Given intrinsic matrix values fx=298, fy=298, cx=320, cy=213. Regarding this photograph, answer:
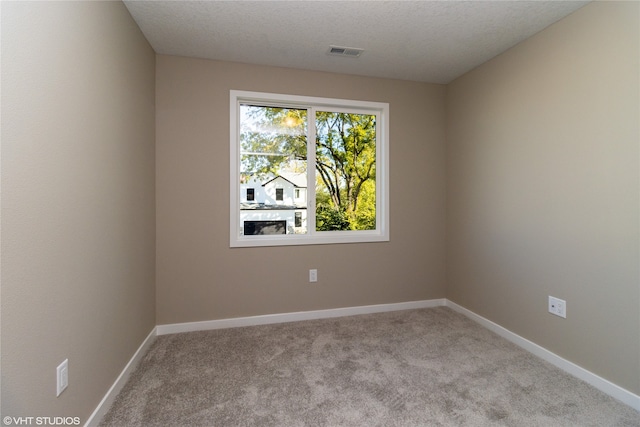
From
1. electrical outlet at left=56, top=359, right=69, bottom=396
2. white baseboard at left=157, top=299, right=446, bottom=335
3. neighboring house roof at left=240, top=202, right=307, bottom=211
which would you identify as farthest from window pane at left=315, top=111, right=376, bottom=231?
electrical outlet at left=56, top=359, right=69, bottom=396

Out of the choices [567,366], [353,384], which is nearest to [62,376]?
[353,384]

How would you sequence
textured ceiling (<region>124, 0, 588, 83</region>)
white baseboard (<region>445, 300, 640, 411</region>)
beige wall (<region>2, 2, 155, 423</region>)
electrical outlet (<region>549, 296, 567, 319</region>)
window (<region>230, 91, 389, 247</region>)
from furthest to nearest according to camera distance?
1. window (<region>230, 91, 389, 247</region>)
2. electrical outlet (<region>549, 296, 567, 319</region>)
3. textured ceiling (<region>124, 0, 588, 83</region>)
4. white baseboard (<region>445, 300, 640, 411</region>)
5. beige wall (<region>2, 2, 155, 423</region>)

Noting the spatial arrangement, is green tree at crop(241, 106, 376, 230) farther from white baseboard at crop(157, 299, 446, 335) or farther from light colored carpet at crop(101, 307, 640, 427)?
light colored carpet at crop(101, 307, 640, 427)

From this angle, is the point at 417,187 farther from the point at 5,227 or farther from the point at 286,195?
the point at 5,227

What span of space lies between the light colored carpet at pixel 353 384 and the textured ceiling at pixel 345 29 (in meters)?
2.47

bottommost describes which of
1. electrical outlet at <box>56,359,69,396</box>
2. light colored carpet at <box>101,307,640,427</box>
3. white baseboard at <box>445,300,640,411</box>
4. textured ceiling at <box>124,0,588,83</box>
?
light colored carpet at <box>101,307,640,427</box>

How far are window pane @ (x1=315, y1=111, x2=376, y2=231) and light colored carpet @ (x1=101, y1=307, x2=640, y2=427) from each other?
3.72 ft

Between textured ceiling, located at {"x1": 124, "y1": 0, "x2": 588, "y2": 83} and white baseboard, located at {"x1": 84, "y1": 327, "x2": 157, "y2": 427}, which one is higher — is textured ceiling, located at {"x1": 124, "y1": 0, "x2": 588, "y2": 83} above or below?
above

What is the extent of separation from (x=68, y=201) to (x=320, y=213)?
2.11 metres

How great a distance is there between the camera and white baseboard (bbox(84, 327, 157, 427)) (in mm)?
1562

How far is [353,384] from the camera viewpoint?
1911mm

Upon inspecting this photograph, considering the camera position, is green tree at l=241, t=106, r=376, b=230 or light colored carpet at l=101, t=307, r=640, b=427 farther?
green tree at l=241, t=106, r=376, b=230

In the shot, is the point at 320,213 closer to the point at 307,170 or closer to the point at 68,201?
the point at 307,170

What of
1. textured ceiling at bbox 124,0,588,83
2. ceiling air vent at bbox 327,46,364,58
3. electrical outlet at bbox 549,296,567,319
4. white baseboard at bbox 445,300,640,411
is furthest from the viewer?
ceiling air vent at bbox 327,46,364,58
